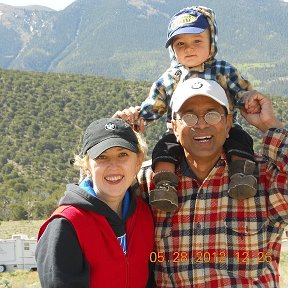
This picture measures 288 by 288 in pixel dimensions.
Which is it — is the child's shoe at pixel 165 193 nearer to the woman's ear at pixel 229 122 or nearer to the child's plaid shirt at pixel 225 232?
the child's plaid shirt at pixel 225 232

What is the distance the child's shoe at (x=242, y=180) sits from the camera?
360 cm

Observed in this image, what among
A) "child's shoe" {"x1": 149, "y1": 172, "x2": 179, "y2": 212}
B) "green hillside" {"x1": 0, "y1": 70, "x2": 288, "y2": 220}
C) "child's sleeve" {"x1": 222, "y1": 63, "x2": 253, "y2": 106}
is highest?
"green hillside" {"x1": 0, "y1": 70, "x2": 288, "y2": 220}

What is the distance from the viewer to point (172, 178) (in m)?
3.81

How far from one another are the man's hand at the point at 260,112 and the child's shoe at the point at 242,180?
11.9 inches

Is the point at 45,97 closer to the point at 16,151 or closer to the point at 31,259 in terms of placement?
the point at 16,151

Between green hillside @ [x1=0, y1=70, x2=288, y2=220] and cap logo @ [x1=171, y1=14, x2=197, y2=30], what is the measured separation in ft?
99.3

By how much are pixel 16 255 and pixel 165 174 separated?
17971mm

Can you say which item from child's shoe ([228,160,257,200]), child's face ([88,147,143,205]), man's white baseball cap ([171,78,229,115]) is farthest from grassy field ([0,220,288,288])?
child's face ([88,147,143,205])

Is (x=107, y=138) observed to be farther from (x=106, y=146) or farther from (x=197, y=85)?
(x=197, y=85)

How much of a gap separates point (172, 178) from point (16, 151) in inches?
1734

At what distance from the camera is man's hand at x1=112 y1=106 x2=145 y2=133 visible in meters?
4.23

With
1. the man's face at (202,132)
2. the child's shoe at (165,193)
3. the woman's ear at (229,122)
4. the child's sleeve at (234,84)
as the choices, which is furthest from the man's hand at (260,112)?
the child's shoe at (165,193)

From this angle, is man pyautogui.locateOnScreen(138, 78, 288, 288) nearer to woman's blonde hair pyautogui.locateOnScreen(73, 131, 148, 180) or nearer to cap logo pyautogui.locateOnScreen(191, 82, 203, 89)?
cap logo pyautogui.locateOnScreen(191, 82, 203, 89)

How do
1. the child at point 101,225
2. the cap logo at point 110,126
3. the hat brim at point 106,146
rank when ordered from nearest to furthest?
the child at point 101,225 < the hat brim at point 106,146 < the cap logo at point 110,126
